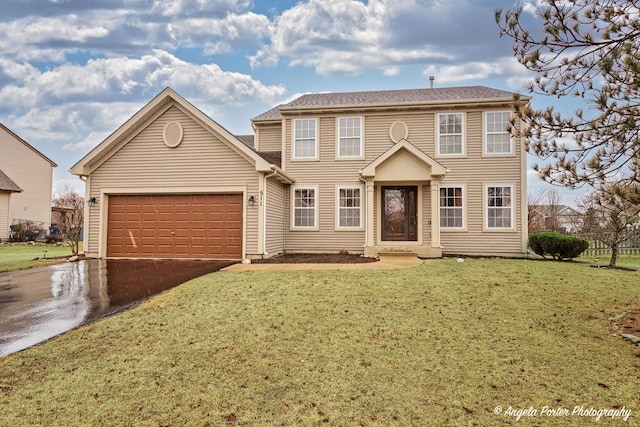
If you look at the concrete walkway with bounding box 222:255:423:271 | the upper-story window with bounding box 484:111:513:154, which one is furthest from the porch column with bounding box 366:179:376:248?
the upper-story window with bounding box 484:111:513:154

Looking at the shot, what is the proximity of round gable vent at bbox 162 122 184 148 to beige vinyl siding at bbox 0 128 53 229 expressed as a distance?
19.5m

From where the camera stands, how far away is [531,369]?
167 inches

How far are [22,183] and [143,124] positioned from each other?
2126 centimetres

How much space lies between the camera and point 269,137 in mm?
16609

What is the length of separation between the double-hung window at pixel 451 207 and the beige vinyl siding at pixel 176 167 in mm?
7419

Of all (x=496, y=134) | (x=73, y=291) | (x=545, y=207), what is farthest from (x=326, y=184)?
(x=545, y=207)

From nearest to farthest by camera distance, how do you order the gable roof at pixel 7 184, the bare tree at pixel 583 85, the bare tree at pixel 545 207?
the bare tree at pixel 583 85
the gable roof at pixel 7 184
the bare tree at pixel 545 207

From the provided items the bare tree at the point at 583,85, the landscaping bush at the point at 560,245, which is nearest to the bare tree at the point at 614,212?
the bare tree at the point at 583,85

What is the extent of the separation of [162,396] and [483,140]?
14295 millimetres

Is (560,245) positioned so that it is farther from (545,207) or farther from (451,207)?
(545,207)

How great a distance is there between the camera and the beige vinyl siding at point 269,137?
650 inches

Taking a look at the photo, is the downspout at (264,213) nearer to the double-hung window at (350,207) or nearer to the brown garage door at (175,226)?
the brown garage door at (175,226)

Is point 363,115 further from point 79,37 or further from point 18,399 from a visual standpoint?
point 18,399

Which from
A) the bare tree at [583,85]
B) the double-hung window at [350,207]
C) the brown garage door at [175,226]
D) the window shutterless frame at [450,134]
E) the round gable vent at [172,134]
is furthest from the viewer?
Answer: the double-hung window at [350,207]
